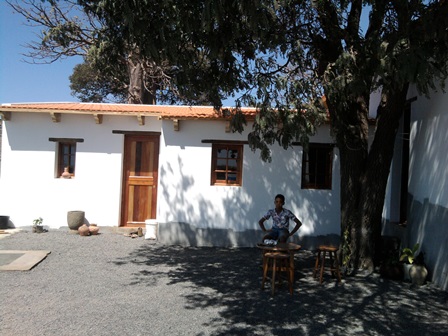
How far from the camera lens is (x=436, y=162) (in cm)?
588

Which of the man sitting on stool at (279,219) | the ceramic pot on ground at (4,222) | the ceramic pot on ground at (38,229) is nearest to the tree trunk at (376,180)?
the man sitting on stool at (279,219)

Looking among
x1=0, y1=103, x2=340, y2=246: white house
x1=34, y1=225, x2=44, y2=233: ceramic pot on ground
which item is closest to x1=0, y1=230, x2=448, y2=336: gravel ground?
x1=0, y1=103, x2=340, y2=246: white house

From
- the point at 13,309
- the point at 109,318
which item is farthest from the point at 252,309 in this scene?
the point at 13,309

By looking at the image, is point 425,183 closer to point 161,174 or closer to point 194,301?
point 194,301

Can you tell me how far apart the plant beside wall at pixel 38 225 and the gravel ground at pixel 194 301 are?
2423 mm

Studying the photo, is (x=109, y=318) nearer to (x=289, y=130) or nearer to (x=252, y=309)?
(x=252, y=309)

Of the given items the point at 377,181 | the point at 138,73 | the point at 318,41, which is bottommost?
the point at 377,181

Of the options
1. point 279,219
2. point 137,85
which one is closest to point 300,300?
point 279,219

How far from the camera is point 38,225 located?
29.8 feet

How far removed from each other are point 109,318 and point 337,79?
402 centimetres

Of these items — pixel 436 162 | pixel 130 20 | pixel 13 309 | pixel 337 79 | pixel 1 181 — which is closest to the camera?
pixel 130 20

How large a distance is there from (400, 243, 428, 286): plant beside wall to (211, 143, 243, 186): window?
3.77m

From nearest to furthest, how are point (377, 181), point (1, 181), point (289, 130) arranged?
point (289, 130) → point (377, 181) → point (1, 181)

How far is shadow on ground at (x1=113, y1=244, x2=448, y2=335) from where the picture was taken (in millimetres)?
4059
